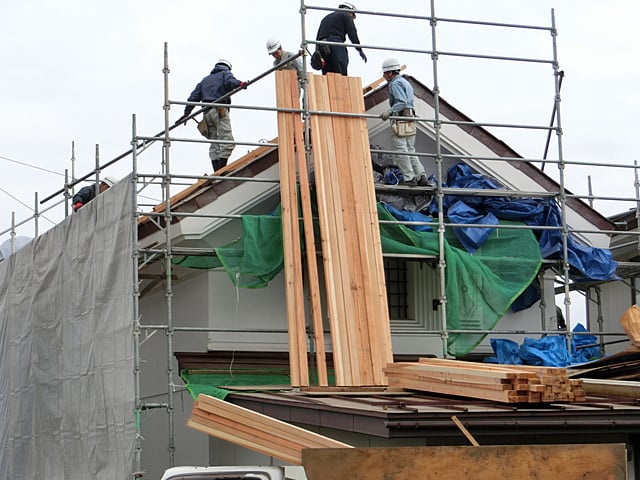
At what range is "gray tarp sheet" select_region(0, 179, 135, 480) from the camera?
592 inches

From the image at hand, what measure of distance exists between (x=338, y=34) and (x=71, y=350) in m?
5.67

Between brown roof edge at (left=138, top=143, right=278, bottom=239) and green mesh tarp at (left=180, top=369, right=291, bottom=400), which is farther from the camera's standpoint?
brown roof edge at (left=138, top=143, right=278, bottom=239)

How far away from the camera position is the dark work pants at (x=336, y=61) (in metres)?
16.9

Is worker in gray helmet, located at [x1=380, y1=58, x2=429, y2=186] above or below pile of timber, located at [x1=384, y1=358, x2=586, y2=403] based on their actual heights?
above

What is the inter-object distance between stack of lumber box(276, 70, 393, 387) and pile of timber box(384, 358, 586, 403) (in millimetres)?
2704

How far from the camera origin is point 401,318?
1728 cm

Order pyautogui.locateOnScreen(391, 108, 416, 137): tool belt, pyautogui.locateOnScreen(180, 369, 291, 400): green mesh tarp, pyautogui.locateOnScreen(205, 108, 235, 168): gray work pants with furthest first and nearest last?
pyautogui.locateOnScreen(205, 108, 235, 168): gray work pants, pyautogui.locateOnScreen(391, 108, 416, 137): tool belt, pyautogui.locateOnScreen(180, 369, 291, 400): green mesh tarp

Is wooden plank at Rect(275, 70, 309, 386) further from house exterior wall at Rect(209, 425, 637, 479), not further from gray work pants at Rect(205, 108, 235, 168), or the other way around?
house exterior wall at Rect(209, 425, 637, 479)

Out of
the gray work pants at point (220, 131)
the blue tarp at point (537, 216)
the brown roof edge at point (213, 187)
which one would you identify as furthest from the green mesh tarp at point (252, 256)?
the blue tarp at point (537, 216)

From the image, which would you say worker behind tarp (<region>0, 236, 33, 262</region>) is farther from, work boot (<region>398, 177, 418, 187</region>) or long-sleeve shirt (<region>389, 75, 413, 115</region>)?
long-sleeve shirt (<region>389, 75, 413, 115</region>)

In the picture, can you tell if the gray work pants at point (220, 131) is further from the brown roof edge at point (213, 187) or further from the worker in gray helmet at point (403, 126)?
the worker in gray helmet at point (403, 126)

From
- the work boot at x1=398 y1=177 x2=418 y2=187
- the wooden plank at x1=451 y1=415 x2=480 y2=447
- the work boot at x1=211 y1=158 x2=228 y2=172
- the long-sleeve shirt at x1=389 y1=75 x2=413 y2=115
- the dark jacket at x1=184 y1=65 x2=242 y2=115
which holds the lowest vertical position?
the wooden plank at x1=451 y1=415 x2=480 y2=447

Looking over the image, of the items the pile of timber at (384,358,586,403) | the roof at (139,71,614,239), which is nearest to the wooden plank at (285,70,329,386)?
the roof at (139,71,614,239)

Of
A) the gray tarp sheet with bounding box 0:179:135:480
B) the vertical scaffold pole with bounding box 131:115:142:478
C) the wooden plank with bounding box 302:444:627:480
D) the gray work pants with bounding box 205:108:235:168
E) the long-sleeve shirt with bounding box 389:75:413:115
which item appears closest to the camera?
the wooden plank with bounding box 302:444:627:480
